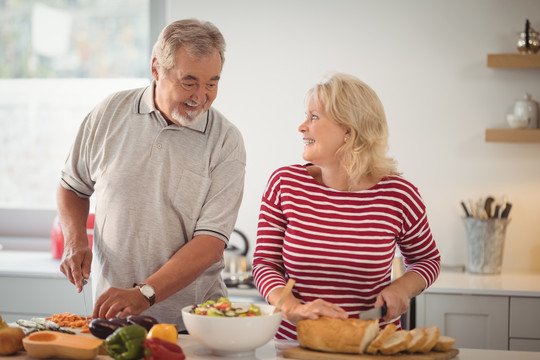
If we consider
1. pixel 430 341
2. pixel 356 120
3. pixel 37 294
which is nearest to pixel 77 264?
pixel 356 120

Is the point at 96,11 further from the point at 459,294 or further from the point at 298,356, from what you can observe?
the point at 298,356

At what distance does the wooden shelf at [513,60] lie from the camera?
10.2 ft

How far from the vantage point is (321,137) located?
182 cm

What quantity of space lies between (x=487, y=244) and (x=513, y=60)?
84cm

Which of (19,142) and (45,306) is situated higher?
(19,142)

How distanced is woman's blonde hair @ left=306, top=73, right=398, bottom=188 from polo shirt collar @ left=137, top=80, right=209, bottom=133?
1.12ft

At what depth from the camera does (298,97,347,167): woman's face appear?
5.97 ft

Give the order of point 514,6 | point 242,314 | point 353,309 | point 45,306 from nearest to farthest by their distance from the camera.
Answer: point 242,314 < point 353,309 < point 45,306 < point 514,6

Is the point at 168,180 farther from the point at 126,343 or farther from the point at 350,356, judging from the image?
the point at 350,356

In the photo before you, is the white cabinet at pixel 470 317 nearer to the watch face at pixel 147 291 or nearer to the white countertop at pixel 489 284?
the white countertop at pixel 489 284

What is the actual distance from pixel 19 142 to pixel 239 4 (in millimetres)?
1460

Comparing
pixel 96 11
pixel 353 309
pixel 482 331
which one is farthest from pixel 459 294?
pixel 96 11

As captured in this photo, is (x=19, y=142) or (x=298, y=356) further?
(x=19, y=142)

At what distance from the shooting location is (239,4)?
347cm
